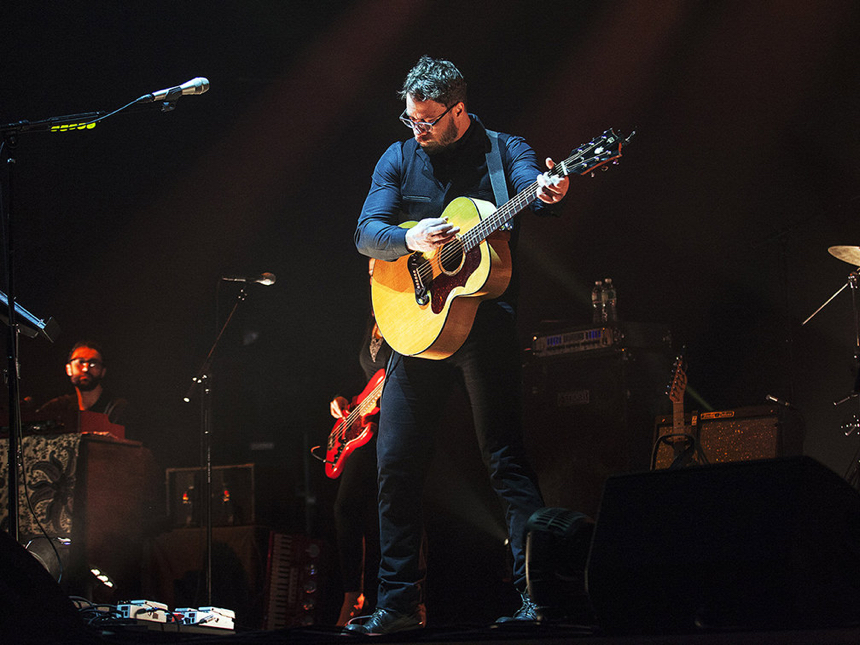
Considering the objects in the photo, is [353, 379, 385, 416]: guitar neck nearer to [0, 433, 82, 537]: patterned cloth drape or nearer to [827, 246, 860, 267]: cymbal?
[0, 433, 82, 537]: patterned cloth drape

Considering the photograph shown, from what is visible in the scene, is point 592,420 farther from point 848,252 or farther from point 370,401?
point 848,252

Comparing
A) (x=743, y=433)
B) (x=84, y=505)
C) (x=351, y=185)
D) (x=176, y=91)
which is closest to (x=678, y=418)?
(x=743, y=433)

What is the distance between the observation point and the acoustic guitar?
285 centimetres

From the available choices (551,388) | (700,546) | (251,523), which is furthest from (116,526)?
(700,546)

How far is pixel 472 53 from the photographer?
5.91m

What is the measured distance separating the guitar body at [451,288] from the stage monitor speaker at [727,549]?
1.24 metres

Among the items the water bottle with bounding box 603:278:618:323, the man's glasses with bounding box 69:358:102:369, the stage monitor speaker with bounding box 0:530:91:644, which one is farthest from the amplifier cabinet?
the man's glasses with bounding box 69:358:102:369

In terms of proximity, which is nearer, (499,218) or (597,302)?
(499,218)

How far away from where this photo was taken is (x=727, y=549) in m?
1.55

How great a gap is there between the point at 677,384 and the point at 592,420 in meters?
0.60

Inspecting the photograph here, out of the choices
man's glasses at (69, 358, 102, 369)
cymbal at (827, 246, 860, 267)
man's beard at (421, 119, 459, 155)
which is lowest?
man's glasses at (69, 358, 102, 369)

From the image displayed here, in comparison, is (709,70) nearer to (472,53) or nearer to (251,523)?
(472,53)

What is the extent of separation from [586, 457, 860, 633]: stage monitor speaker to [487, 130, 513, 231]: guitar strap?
4.97 ft

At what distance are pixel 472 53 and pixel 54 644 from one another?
497 cm
